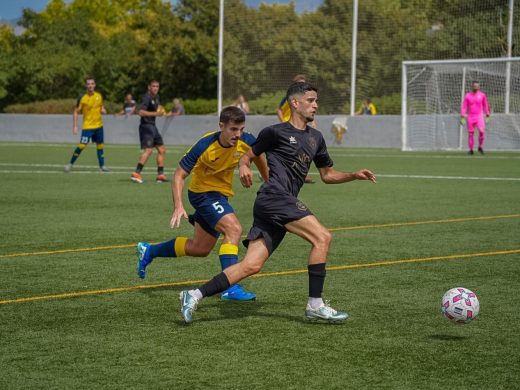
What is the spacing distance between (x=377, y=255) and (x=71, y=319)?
4104mm

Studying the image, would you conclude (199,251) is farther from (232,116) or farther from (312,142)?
(312,142)

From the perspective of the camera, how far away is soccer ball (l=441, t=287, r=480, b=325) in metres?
6.72

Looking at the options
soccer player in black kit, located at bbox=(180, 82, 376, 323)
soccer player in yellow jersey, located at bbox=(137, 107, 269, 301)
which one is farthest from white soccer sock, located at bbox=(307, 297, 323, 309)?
soccer player in yellow jersey, located at bbox=(137, 107, 269, 301)

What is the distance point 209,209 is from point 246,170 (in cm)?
→ 121

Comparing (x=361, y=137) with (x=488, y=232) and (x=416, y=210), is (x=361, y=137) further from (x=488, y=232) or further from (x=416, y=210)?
(x=488, y=232)

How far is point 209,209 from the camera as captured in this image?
8.18 meters

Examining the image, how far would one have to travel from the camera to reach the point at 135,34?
247ft

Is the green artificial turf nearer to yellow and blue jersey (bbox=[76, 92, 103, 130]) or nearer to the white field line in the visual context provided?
the white field line

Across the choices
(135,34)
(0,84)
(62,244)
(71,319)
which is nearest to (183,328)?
(71,319)

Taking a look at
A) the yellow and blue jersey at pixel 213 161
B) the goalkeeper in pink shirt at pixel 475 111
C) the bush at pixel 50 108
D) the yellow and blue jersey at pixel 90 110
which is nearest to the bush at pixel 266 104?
the goalkeeper in pink shirt at pixel 475 111

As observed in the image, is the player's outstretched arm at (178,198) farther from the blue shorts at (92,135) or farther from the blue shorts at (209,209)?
the blue shorts at (92,135)

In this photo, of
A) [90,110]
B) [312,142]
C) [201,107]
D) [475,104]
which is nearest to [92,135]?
[90,110]

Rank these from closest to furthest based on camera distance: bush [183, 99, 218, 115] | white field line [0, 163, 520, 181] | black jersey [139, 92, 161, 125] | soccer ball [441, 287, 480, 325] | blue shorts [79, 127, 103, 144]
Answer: soccer ball [441, 287, 480, 325]
black jersey [139, 92, 161, 125]
white field line [0, 163, 520, 181]
blue shorts [79, 127, 103, 144]
bush [183, 99, 218, 115]

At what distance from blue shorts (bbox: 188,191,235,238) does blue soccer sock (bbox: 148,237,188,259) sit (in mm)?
327
